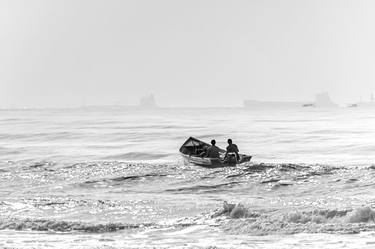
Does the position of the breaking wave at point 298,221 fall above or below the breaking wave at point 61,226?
above

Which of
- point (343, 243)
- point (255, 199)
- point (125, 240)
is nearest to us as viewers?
point (343, 243)

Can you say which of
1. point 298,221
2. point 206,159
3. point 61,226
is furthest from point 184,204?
point 206,159

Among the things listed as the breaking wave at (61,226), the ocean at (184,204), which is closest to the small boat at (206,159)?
the ocean at (184,204)

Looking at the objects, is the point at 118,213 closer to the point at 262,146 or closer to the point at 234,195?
the point at 234,195

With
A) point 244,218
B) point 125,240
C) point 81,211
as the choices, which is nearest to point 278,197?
point 244,218

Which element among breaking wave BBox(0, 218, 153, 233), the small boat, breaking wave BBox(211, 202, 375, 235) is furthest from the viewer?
the small boat

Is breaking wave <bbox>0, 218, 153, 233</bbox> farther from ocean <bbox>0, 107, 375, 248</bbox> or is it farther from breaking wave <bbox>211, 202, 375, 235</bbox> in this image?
breaking wave <bbox>211, 202, 375, 235</bbox>

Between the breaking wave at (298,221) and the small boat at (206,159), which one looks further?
the small boat at (206,159)

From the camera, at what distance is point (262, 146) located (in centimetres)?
6575

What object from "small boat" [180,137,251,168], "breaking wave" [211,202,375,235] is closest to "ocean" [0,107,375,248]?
"breaking wave" [211,202,375,235]

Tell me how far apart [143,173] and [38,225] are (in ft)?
59.9

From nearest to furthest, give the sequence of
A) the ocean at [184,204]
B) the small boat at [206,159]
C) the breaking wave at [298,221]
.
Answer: the ocean at [184,204] < the breaking wave at [298,221] < the small boat at [206,159]

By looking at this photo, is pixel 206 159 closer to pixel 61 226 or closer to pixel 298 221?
pixel 61 226

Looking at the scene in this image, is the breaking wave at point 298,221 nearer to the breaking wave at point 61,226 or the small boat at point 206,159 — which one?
the breaking wave at point 61,226
